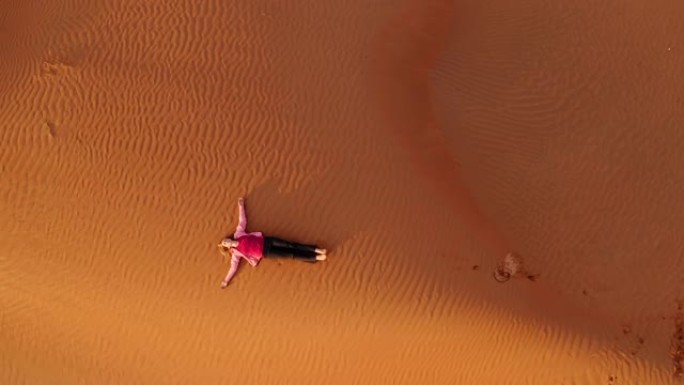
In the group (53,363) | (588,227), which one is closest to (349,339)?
(588,227)

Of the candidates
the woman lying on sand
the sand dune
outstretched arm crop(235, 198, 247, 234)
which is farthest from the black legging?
outstretched arm crop(235, 198, 247, 234)

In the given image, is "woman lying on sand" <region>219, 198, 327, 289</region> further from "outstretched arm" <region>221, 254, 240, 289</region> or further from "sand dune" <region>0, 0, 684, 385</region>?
"sand dune" <region>0, 0, 684, 385</region>

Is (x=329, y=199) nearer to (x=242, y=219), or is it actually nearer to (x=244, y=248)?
(x=242, y=219)

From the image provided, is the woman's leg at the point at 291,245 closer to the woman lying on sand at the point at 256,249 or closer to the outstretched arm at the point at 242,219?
the woman lying on sand at the point at 256,249

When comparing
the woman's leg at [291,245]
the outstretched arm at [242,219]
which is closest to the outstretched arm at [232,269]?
the outstretched arm at [242,219]

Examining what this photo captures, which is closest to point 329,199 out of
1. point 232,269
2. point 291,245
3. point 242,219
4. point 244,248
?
point 291,245

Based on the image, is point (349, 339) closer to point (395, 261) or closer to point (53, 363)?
point (395, 261)

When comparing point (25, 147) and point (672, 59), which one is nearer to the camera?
point (25, 147)
